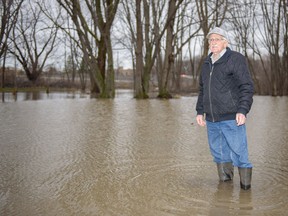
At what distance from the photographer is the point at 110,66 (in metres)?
19.2

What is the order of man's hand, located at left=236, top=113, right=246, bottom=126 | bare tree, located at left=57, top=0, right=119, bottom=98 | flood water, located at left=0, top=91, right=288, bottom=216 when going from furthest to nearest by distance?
bare tree, located at left=57, top=0, right=119, bottom=98 → man's hand, located at left=236, top=113, right=246, bottom=126 → flood water, located at left=0, top=91, right=288, bottom=216

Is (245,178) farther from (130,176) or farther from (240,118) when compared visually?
(130,176)

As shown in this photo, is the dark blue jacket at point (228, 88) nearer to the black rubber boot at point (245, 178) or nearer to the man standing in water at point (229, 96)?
the man standing in water at point (229, 96)

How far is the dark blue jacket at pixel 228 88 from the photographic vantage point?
116 inches

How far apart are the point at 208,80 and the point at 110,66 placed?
53.7 feet

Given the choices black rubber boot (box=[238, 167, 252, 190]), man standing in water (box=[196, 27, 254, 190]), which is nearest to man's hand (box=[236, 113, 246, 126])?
man standing in water (box=[196, 27, 254, 190])

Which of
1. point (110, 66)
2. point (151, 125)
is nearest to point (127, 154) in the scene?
point (151, 125)

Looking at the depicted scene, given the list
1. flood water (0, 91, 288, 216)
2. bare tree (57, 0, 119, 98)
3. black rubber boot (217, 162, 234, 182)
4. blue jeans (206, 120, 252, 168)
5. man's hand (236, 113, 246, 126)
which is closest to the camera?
flood water (0, 91, 288, 216)

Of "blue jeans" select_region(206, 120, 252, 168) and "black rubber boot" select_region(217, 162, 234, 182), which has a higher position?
"blue jeans" select_region(206, 120, 252, 168)

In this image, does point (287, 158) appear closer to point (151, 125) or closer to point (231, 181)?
point (231, 181)

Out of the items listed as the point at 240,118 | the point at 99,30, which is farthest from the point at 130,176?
the point at 99,30

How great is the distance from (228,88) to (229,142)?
0.48m

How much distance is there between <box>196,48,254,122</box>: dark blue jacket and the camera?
9.64 ft

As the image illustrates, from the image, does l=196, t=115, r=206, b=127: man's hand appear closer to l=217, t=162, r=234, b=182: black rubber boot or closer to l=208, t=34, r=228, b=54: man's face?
l=217, t=162, r=234, b=182: black rubber boot
